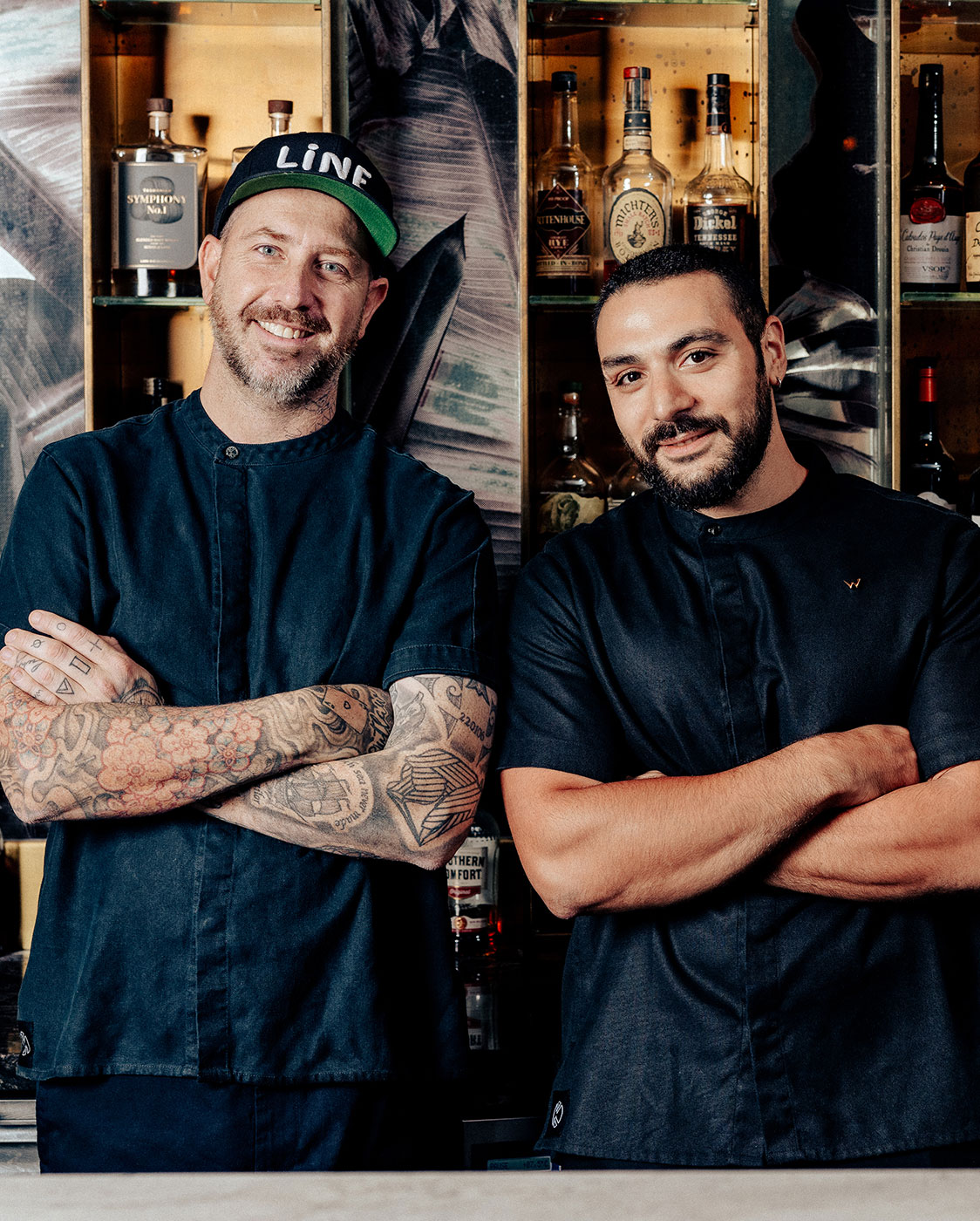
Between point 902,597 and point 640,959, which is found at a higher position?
point 902,597

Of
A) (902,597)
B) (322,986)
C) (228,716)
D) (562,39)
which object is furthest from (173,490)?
(562,39)

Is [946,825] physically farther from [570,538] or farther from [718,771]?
[570,538]

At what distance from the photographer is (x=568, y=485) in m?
2.11

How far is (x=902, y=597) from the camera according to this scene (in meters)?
1.35

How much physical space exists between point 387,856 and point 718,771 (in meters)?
0.36

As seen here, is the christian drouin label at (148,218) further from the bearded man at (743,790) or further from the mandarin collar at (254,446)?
the bearded man at (743,790)

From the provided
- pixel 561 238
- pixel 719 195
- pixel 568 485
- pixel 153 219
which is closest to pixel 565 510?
pixel 568 485

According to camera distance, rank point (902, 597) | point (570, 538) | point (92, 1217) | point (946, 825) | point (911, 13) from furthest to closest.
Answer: point (911, 13) → point (570, 538) → point (902, 597) → point (946, 825) → point (92, 1217)

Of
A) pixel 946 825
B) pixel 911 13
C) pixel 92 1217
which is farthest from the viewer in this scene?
pixel 911 13

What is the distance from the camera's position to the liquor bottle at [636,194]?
2.02 metres

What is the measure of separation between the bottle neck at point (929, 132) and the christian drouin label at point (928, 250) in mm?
152

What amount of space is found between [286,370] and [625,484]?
2.73ft

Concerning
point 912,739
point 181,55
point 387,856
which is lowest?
point 387,856

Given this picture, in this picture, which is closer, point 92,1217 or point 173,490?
point 92,1217
